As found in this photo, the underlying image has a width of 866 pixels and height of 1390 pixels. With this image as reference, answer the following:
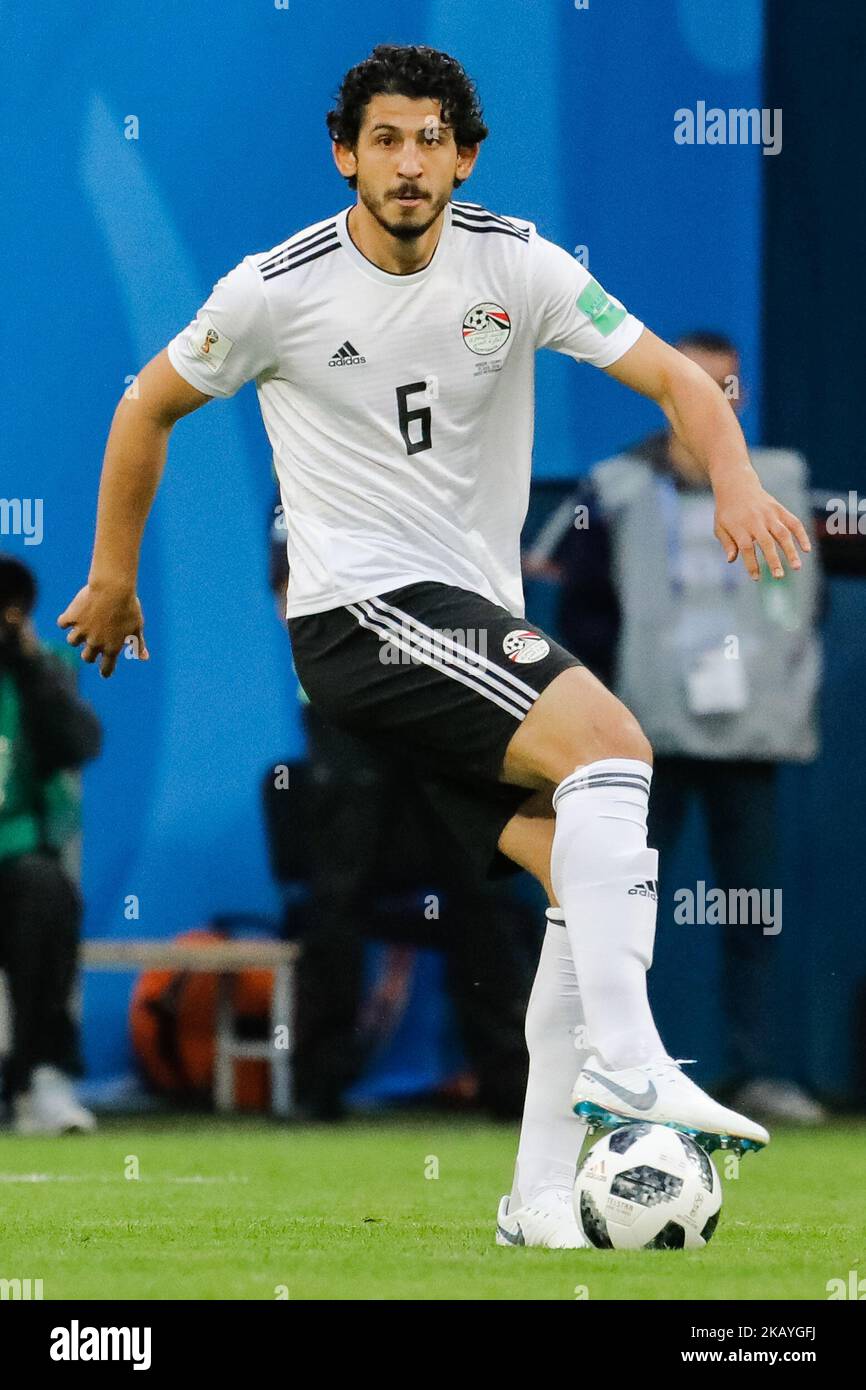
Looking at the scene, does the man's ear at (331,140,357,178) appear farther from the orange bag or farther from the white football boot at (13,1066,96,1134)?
the orange bag

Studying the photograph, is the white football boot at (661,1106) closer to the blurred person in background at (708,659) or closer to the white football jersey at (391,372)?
the white football jersey at (391,372)

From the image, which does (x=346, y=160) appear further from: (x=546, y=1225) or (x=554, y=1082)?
(x=546, y=1225)

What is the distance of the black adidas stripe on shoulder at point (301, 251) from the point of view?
14.7 ft

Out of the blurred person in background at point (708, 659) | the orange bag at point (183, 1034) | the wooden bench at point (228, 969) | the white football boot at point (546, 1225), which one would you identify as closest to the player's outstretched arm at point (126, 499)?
the white football boot at point (546, 1225)

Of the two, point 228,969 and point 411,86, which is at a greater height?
point 411,86

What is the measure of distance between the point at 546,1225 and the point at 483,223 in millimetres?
1865

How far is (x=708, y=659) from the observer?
7.91 m

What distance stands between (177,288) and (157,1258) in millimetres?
4717

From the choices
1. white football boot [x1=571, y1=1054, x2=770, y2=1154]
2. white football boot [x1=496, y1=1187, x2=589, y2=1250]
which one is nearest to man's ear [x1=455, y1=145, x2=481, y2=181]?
white football boot [x1=571, y1=1054, x2=770, y2=1154]

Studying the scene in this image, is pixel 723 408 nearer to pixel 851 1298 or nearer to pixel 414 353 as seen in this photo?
pixel 414 353

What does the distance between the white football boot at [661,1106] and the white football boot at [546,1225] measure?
0.35 meters

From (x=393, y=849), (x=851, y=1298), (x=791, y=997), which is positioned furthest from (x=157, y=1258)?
(x=791, y=997)

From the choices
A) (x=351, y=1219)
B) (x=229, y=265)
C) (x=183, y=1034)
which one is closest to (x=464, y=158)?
(x=351, y=1219)

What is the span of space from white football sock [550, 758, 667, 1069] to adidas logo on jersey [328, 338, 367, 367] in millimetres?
901
